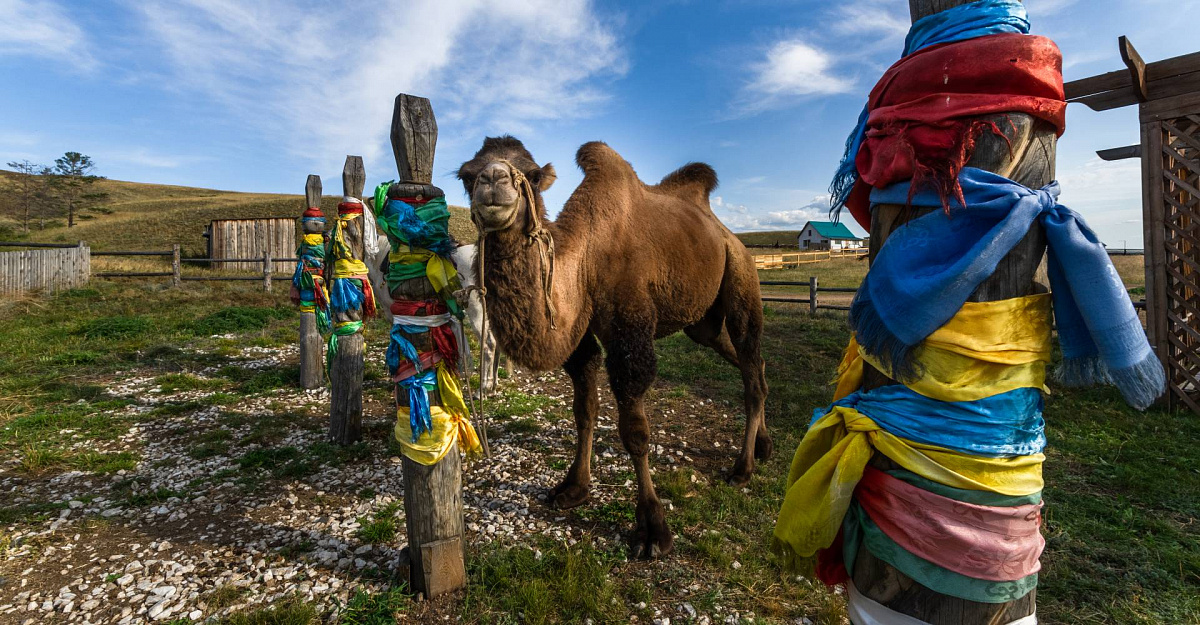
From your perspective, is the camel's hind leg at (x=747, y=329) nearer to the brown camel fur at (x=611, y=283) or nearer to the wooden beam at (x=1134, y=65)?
the brown camel fur at (x=611, y=283)

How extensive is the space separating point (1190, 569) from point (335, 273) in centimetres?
746

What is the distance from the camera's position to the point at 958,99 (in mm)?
1444

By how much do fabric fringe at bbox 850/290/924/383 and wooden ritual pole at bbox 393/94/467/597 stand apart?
239 cm

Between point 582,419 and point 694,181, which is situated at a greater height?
point 694,181

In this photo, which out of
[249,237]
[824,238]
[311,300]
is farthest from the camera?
[824,238]

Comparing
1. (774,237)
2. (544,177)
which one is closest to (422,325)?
(544,177)

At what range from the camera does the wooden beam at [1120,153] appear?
725 cm

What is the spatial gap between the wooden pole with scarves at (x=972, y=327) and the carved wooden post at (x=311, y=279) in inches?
243

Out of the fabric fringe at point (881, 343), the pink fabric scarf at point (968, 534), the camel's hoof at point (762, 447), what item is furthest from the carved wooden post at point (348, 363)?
the pink fabric scarf at point (968, 534)

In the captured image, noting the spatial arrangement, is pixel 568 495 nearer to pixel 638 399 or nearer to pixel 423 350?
pixel 638 399

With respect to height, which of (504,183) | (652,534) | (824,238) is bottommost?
(652,534)

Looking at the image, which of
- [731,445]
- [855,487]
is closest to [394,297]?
[855,487]

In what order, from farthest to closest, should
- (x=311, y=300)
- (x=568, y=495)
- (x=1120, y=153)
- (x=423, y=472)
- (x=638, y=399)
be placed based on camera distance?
(x=1120, y=153) < (x=311, y=300) < (x=568, y=495) < (x=638, y=399) < (x=423, y=472)

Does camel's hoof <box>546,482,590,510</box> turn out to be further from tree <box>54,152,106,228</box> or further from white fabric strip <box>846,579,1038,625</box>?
tree <box>54,152,106,228</box>
